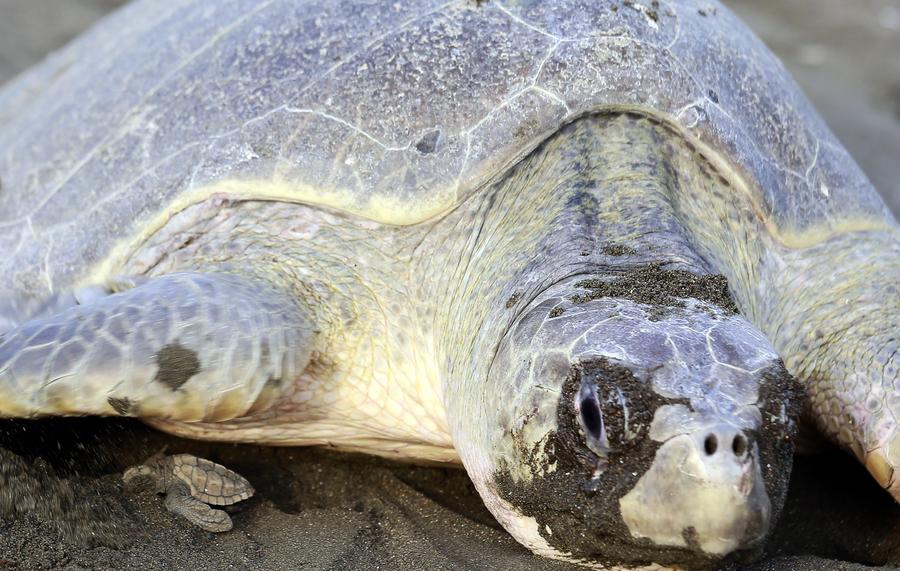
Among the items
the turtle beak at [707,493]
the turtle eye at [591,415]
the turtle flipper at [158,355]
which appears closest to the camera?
the turtle beak at [707,493]

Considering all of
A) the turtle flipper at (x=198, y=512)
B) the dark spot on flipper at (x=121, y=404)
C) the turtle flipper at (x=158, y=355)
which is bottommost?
the turtle flipper at (x=198, y=512)

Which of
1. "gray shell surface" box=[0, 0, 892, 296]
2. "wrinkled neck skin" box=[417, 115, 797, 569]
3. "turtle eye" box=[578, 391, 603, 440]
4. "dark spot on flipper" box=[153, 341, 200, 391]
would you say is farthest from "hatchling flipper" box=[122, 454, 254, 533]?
"turtle eye" box=[578, 391, 603, 440]

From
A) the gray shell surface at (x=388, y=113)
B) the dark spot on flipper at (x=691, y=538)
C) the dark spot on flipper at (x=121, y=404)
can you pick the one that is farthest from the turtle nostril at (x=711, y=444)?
the dark spot on flipper at (x=121, y=404)

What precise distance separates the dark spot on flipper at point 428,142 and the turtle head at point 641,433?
1.92 ft

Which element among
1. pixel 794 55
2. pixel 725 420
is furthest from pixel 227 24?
pixel 794 55

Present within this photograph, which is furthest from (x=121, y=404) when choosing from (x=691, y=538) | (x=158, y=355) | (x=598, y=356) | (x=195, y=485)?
(x=691, y=538)

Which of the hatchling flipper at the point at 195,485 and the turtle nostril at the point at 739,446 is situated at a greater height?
the turtle nostril at the point at 739,446

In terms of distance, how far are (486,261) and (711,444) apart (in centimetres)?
82

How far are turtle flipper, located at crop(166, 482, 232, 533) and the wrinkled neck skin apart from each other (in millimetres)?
506

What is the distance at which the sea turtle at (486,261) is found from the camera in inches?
65.2

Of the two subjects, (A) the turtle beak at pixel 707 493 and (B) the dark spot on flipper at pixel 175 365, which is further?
Answer: (B) the dark spot on flipper at pixel 175 365

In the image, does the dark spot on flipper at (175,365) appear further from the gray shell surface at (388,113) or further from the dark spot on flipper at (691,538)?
the dark spot on flipper at (691,538)

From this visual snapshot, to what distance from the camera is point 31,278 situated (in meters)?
2.60

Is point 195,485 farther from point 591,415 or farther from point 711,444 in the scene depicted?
point 711,444
